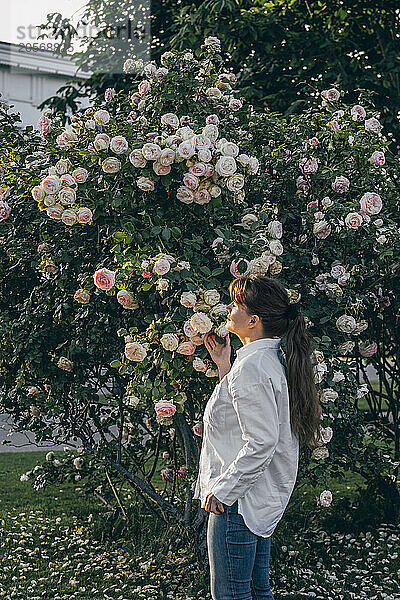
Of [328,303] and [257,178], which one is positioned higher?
[257,178]

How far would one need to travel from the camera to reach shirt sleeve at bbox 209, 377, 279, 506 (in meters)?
2.31

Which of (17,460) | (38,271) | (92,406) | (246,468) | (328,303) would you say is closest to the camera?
(246,468)

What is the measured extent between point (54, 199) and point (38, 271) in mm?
984

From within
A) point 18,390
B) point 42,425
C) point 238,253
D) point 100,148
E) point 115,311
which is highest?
point 100,148

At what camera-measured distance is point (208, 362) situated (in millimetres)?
3107

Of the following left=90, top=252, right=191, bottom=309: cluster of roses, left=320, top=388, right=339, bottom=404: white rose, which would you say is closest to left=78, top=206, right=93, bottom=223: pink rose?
left=90, top=252, right=191, bottom=309: cluster of roses

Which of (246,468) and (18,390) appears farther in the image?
(18,390)

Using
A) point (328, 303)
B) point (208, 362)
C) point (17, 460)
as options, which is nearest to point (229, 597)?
point (208, 362)

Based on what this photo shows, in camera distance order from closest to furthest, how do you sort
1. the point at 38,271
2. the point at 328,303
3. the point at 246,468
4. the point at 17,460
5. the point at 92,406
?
the point at 246,468
the point at 328,303
the point at 38,271
the point at 92,406
the point at 17,460

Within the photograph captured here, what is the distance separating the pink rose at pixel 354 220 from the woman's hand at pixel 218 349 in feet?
3.06

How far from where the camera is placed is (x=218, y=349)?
Answer: 9.72 feet

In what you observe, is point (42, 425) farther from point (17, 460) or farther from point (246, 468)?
point (17, 460)

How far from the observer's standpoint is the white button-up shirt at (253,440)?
2.33 m

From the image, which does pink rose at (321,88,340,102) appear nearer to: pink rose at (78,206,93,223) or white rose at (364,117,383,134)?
white rose at (364,117,383,134)
